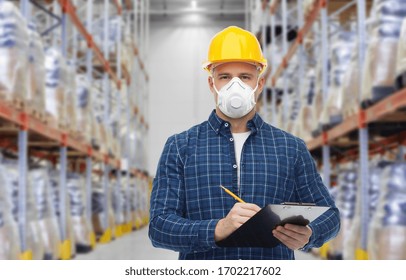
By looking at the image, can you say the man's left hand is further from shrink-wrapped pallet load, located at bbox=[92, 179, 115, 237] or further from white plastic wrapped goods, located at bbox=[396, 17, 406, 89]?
shrink-wrapped pallet load, located at bbox=[92, 179, 115, 237]

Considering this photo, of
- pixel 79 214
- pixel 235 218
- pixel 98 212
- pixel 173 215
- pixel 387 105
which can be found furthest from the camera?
pixel 98 212

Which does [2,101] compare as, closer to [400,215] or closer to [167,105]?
[400,215]

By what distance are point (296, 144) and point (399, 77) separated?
272 cm

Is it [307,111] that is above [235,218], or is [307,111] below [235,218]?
above

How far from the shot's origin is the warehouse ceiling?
2123cm

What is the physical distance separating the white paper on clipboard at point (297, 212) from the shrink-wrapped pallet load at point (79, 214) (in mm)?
6945

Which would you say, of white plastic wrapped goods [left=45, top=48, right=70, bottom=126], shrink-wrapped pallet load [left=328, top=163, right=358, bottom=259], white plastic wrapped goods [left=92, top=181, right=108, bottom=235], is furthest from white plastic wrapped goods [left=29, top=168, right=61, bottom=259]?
white plastic wrapped goods [left=92, top=181, right=108, bottom=235]

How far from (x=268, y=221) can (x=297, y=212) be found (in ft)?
0.24

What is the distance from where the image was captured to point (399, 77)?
4.21 metres

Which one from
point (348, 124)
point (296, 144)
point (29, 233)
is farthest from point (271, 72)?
point (296, 144)

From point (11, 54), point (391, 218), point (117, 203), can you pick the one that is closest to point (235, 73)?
point (391, 218)

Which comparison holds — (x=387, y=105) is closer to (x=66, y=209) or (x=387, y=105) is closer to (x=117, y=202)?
(x=66, y=209)

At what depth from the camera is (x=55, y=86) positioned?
6664 millimetres

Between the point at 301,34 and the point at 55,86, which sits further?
the point at 301,34
